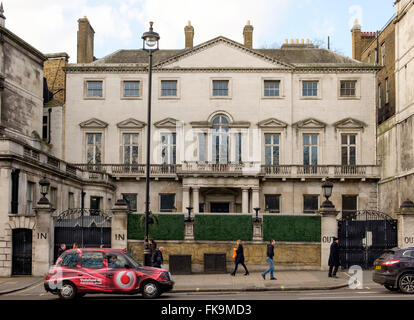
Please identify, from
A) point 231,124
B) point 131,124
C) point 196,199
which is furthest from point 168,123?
point 196,199

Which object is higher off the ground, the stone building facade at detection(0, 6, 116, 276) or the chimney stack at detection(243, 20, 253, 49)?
the chimney stack at detection(243, 20, 253, 49)

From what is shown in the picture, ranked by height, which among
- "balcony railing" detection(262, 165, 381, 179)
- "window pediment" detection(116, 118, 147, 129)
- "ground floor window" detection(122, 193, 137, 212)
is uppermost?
"window pediment" detection(116, 118, 147, 129)

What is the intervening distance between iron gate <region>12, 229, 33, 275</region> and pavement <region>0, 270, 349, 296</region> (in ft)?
1.54

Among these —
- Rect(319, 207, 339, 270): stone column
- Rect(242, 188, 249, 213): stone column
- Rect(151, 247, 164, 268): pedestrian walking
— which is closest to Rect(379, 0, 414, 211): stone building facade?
Rect(242, 188, 249, 213): stone column

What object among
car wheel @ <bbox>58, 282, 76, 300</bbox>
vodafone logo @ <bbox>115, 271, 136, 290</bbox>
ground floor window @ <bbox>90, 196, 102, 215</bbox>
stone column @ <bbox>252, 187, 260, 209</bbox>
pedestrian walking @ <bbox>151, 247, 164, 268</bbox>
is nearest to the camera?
car wheel @ <bbox>58, 282, 76, 300</bbox>

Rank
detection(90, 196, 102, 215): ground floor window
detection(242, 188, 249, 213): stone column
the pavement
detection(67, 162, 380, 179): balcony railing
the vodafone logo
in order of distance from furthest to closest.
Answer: detection(67, 162, 380, 179): balcony railing
detection(242, 188, 249, 213): stone column
detection(90, 196, 102, 215): ground floor window
the pavement
the vodafone logo

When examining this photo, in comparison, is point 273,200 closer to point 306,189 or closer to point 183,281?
point 306,189

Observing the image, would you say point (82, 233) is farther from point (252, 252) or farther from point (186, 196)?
point (186, 196)

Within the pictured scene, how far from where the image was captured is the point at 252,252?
29.5 m

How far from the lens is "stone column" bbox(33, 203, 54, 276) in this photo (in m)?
27.9

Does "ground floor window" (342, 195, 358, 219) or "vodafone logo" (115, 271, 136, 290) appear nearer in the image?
"vodafone logo" (115, 271, 136, 290)

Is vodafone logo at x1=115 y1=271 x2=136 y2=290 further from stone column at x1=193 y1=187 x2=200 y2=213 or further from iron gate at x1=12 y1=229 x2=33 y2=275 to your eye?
stone column at x1=193 y1=187 x2=200 y2=213

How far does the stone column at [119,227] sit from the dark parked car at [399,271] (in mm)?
13567
